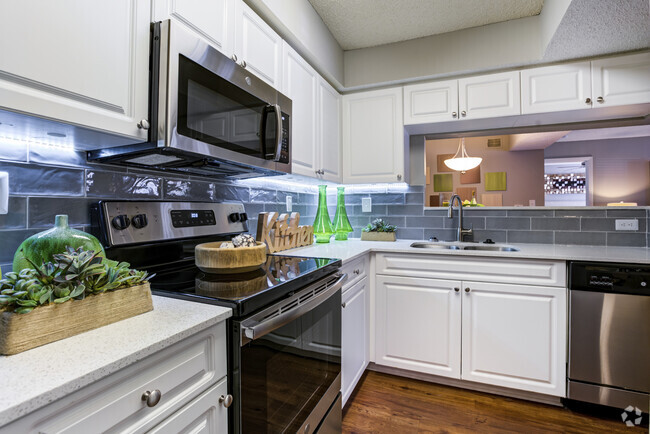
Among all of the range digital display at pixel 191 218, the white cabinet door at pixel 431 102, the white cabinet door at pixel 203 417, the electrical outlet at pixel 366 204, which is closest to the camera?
the white cabinet door at pixel 203 417

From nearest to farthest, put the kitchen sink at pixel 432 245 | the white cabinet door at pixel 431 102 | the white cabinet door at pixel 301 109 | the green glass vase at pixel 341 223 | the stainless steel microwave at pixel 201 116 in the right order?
the stainless steel microwave at pixel 201 116 → the white cabinet door at pixel 301 109 → the white cabinet door at pixel 431 102 → the kitchen sink at pixel 432 245 → the green glass vase at pixel 341 223

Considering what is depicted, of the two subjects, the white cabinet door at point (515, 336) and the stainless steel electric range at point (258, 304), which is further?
the white cabinet door at point (515, 336)

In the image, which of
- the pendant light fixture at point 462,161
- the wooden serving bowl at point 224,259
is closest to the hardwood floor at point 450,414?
the wooden serving bowl at point 224,259

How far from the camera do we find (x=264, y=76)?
1.63m

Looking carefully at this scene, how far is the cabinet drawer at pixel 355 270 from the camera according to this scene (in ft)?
5.76

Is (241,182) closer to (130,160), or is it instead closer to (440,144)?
(130,160)

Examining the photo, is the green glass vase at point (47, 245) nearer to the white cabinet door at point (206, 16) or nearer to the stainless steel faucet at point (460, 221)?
the white cabinet door at point (206, 16)

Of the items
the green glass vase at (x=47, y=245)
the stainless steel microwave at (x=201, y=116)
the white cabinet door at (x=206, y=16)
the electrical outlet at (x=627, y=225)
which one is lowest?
the green glass vase at (x=47, y=245)

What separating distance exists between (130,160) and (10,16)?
0.55 metres

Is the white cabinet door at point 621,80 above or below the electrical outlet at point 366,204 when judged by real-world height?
above

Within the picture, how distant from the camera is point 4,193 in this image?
0.90m

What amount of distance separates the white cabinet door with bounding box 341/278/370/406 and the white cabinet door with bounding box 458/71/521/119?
141 centimetres

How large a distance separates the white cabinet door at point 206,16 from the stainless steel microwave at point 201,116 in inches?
3.8

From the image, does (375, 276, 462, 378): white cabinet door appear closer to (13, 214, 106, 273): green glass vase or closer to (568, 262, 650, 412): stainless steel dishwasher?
(568, 262, 650, 412): stainless steel dishwasher
